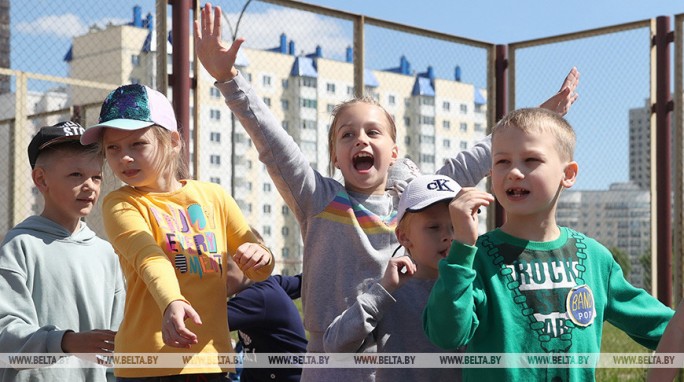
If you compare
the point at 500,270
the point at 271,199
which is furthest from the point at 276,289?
the point at 271,199

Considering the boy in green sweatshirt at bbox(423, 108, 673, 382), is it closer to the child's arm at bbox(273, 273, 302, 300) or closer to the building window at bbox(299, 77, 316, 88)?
the child's arm at bbox(273, 273, 302, 300)

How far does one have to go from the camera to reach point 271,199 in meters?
6.71

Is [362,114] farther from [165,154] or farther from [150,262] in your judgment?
[150,262]

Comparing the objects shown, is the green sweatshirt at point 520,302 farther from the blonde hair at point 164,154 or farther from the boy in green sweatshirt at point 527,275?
the blonde hair at point 164,154

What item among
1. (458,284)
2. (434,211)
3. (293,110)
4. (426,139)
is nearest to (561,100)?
(434,211)

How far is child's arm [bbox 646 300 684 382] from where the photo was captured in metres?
2.38

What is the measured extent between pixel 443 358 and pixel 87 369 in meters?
1.19

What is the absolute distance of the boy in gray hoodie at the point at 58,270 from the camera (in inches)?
109

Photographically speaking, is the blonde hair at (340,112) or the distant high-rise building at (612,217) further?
the distant high-rise building at (612,217)

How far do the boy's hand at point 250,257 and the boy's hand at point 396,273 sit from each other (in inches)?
13.5

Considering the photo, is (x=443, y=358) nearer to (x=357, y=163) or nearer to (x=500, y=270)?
(x=500, y=270)

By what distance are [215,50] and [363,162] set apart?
601mm

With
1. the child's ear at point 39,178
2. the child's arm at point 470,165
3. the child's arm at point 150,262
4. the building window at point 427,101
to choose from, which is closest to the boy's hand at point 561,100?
the child's arm at point 470,165

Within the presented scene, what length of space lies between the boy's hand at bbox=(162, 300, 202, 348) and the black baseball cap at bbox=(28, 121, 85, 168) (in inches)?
37.9
